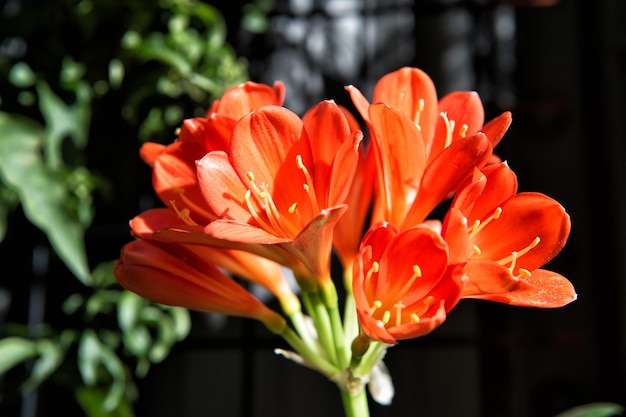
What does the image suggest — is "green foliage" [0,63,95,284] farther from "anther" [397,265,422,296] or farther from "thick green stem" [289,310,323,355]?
"anther" [397,265,422,296]

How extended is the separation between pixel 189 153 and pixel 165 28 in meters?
0.66

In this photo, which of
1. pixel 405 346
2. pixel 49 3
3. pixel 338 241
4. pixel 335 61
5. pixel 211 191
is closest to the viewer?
pixel 211 191

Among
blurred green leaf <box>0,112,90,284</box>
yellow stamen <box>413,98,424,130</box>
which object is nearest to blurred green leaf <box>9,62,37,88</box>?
blurred green leaf <box>0,112,90,284</box>

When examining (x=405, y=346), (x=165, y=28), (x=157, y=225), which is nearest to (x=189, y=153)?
(x=157, y=225)

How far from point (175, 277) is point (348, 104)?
35.5 inches

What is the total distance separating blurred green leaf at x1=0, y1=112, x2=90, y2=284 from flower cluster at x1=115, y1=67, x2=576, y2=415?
35 cm

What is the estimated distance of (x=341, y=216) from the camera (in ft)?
1.37

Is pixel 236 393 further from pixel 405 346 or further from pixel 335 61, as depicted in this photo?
pixel 335 61

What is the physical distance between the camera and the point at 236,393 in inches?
49.7

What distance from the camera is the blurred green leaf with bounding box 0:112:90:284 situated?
779mm

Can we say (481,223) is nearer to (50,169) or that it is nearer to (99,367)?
(50,169)

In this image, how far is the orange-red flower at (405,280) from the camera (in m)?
0.35

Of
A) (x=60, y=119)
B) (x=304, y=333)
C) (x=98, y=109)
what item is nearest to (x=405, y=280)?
(x=304, y=333)

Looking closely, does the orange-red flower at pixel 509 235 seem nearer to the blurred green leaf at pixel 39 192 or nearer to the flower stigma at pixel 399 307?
the flower stigma at pixel 399 307
